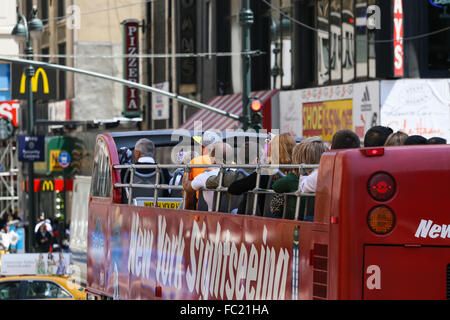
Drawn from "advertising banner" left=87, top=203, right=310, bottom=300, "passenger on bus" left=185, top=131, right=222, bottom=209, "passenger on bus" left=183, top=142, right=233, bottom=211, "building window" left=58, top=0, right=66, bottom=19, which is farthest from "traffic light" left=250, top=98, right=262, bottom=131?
"building window" left=58, top=0, right=66, bottom=19

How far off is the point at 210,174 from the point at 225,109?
87.4 feet

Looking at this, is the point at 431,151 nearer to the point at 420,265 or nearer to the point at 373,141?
the point at 420,265

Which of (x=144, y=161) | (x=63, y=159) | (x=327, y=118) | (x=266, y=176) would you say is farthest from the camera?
(x=63, y=159)

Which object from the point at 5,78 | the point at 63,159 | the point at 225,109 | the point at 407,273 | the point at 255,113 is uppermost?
the point at 5,78

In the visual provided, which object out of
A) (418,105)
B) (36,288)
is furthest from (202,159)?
(418,105)

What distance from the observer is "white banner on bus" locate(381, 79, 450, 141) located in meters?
27.5

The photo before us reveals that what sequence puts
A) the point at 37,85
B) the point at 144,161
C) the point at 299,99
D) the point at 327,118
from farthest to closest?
the point at 37,85
the point at 299,99
the point at 327,118
the point at 144,161

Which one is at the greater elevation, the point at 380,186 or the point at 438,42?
the point at 438,42

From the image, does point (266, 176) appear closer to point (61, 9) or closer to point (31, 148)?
point (31, 148)

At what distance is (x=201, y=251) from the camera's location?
29.5 ft

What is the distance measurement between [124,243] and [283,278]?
435cm

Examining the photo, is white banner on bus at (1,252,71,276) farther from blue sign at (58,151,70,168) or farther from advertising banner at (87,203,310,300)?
blue sign at (58,151,70,168)

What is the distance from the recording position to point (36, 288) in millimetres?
19984
